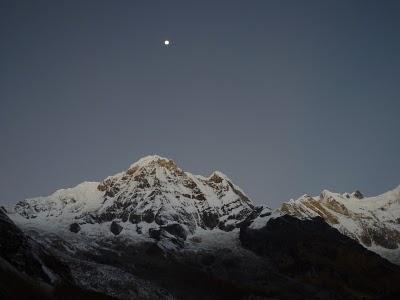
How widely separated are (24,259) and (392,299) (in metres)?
90.9

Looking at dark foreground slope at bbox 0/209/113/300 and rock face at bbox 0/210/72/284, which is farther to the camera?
rock face at bbox 0/210/72/284

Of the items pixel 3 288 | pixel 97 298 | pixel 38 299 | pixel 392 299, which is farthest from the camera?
pixel 97 298

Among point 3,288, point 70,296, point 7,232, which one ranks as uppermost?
point 7,232

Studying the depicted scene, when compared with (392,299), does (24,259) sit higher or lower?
lower

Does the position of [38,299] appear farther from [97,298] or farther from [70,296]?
[97,298]

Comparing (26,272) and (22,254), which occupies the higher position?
(22,254)

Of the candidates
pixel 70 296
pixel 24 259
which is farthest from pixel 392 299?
pixel 24 259

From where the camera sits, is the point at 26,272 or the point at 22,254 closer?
the point at 26,272

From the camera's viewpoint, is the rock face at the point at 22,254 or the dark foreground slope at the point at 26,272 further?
the rock face at the point at 22,254

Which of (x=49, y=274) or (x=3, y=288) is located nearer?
(x=3, y=288)

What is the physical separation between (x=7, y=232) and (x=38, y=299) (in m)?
35.8

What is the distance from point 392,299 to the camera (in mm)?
138125

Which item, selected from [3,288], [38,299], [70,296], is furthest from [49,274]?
[3,288]

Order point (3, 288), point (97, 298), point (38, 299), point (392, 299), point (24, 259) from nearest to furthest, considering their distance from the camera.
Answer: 1. point (3, 288)
2. point (38, 299)
3. point (24, 259)
4. point (392, 299)
5. point (97, 298)
